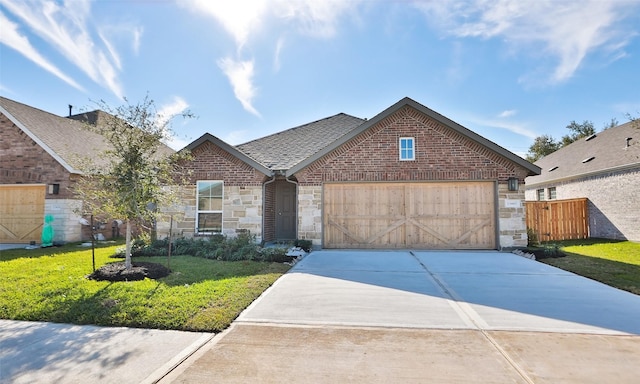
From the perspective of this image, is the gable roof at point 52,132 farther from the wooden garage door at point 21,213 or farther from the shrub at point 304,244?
the shrub at point 304,244

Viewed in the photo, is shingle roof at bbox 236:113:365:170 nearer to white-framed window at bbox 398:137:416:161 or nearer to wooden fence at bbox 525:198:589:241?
white-framed window at bbox 398:137:416:161

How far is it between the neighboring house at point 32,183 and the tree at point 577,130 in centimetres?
4319

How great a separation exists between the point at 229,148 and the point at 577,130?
132ft

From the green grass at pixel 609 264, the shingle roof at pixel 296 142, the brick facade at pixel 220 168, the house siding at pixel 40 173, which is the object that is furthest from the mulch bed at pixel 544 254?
the house siding at pixel 40 173

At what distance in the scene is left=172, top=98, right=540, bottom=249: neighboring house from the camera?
10398 mm

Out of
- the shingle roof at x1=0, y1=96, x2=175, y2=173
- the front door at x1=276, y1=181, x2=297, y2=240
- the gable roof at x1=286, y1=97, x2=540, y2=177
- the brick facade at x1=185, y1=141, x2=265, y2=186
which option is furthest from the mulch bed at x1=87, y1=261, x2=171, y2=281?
the front door at x1=276, y1=181, x2=297, y2=240

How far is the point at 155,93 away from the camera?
7418 mm

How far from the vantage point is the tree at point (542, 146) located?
118 ft

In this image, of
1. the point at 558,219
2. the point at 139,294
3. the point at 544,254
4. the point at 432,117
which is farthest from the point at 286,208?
the point at 558,219

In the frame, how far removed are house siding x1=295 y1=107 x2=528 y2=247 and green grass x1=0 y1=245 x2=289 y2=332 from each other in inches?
154

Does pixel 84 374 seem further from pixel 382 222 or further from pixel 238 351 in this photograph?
pixel 382 222

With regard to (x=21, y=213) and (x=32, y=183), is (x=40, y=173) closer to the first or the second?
(x=32, y=183)

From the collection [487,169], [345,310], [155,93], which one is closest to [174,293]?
[345,310]

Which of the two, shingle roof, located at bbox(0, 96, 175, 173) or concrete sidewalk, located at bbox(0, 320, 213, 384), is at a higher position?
shingle roof, located at bbox(0, 96, 175, 173)
